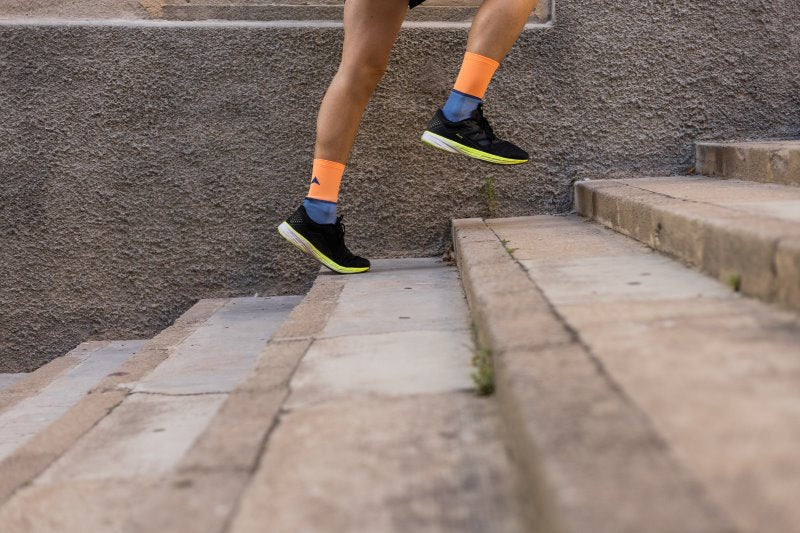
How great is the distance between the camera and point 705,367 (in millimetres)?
1258

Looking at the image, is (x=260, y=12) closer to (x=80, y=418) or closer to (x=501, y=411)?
(x=80, y=418)

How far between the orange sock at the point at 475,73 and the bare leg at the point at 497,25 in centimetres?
2

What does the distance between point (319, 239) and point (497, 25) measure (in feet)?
2.97

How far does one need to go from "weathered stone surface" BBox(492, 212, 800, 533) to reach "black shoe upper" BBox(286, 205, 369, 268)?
1.01 m

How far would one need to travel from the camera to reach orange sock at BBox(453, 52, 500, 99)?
2.75 m

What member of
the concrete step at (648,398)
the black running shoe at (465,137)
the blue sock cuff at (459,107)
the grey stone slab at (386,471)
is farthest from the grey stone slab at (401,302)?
the grey stone slab at (386,471)

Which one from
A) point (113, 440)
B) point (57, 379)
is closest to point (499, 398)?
point (113, 440)

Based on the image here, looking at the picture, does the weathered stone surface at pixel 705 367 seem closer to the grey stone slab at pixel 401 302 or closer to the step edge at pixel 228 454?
the grey stone slab at pixel 401 302

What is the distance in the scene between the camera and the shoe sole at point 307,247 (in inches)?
114

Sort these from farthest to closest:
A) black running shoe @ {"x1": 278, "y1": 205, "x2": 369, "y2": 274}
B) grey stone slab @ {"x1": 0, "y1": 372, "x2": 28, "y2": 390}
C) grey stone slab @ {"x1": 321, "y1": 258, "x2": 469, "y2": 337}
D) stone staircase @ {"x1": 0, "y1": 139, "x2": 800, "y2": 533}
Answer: grey stone slab @ {"x1": 0, "y1": 372, "x2": 28, "y2": 390} → black running shoe @ {"x1": 278, "y1": 205, "x2": 369, "y2": 274} → grey stone slab @ {"x1": 321, "y1": 258, "x2": 469, "y2": 337} → stone staircase @ {"x1": 0, "y1": 139, "x2": 800, "y2": 533}

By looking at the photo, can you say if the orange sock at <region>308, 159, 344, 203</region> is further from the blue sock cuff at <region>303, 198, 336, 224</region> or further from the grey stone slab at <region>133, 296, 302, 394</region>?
the grey stone slab at <region>133, 296, 302, 394</region>

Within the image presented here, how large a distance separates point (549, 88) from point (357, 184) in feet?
2.82

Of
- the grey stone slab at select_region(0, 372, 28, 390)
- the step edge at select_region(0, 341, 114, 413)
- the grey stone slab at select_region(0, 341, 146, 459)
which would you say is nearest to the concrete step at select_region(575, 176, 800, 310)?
the grey stone slab at select_region(0, 341, 146, 459)

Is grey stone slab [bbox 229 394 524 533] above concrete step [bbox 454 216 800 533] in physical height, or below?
below
